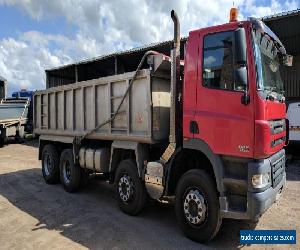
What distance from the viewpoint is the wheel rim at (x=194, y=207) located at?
208 inches

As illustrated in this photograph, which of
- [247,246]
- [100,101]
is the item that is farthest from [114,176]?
[247,246]

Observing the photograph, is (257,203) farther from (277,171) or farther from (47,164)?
(47,164)

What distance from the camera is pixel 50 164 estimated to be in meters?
9.83

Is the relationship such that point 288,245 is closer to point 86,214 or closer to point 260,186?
point 260,186

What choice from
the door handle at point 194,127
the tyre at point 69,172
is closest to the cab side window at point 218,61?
the door handle at point 194,127

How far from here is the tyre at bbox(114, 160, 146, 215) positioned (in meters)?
6.55

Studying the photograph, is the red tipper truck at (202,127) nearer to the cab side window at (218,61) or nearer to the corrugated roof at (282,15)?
the cab side window at (218,61)

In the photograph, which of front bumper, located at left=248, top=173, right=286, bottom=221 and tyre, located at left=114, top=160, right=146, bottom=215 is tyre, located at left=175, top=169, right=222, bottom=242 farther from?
tyre, located at left=114, top=160, right=146, bottom=215

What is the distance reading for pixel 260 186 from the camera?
185 inches

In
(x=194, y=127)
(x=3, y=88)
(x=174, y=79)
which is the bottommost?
(x=194, y=127)

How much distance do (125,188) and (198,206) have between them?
1.94 metres

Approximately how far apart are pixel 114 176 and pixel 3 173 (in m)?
5.69

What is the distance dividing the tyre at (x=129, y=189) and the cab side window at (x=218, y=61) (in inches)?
91.6

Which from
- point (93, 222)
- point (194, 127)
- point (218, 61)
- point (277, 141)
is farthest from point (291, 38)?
point (93, 222)
